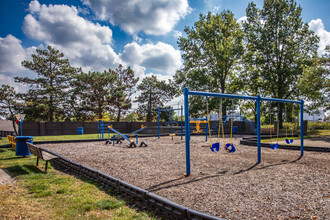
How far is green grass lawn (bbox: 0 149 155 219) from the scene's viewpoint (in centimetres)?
328

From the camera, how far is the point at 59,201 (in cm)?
380

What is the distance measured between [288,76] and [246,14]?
10804mm

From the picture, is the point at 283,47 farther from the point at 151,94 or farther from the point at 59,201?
the point at 59,201

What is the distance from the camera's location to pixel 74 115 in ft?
108

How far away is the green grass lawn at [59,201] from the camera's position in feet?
10.8

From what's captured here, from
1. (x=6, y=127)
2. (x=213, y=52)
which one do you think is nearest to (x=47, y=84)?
(x=6, y=127)

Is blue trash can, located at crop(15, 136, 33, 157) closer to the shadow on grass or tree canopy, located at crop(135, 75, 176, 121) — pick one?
the shadow on grass

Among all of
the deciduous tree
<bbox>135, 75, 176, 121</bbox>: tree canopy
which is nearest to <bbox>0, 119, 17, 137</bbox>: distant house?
<bbox>135, 75, 176, 121</bbox>: tree canopy

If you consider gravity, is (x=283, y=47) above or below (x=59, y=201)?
above

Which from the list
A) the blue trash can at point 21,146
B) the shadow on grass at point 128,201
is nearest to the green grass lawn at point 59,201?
the shadow on grass at point 128,201

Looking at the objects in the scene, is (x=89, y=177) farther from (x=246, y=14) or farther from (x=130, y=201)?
(x=246, y=14)

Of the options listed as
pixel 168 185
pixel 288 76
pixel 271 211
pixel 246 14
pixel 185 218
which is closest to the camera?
pixel 185 218

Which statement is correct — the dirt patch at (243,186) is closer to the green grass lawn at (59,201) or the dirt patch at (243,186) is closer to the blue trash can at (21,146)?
the green grass lawn at (59,201)

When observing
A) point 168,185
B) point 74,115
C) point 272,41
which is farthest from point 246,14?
point 168,185
